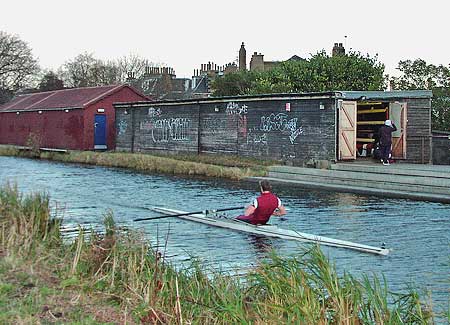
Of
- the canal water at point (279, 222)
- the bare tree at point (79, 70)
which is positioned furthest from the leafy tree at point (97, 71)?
the canal water at point (279, 222)

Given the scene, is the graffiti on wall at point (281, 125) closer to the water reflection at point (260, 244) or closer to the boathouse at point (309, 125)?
the boathouse at point (309, 125)

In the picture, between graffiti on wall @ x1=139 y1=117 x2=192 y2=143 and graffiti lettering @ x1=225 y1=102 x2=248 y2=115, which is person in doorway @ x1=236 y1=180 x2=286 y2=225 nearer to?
graffiti lettering @ x1=225 y1=102 x2=248 y2=115

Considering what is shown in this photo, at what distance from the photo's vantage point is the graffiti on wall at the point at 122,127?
145ft

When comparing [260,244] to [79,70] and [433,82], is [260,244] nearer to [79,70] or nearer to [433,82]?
[433,82]

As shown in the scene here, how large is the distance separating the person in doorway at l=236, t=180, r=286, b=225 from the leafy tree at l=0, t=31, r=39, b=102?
60.3 m

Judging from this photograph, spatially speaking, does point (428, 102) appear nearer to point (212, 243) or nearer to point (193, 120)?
point (193, 120)

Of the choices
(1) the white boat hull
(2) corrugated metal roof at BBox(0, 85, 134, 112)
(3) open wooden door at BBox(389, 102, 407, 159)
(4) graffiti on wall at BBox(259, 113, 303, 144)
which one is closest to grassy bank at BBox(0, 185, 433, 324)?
(1) the white boat hull

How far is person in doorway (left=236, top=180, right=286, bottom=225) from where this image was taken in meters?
14.6

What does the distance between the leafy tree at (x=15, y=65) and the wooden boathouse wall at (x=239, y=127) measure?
30.4 metres

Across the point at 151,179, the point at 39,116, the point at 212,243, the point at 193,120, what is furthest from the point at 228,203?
the point at 39,116

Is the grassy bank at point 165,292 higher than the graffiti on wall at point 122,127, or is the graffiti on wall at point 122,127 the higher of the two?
the graffiti on wall at point 122,127

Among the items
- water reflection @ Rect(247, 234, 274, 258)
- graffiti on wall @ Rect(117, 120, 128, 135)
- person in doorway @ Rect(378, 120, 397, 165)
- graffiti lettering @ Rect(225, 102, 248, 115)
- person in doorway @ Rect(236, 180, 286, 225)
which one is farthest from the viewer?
graffiti on wall @ Rect(117, 120, 128, 135)

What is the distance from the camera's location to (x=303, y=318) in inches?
271

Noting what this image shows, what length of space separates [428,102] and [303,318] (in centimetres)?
2418
